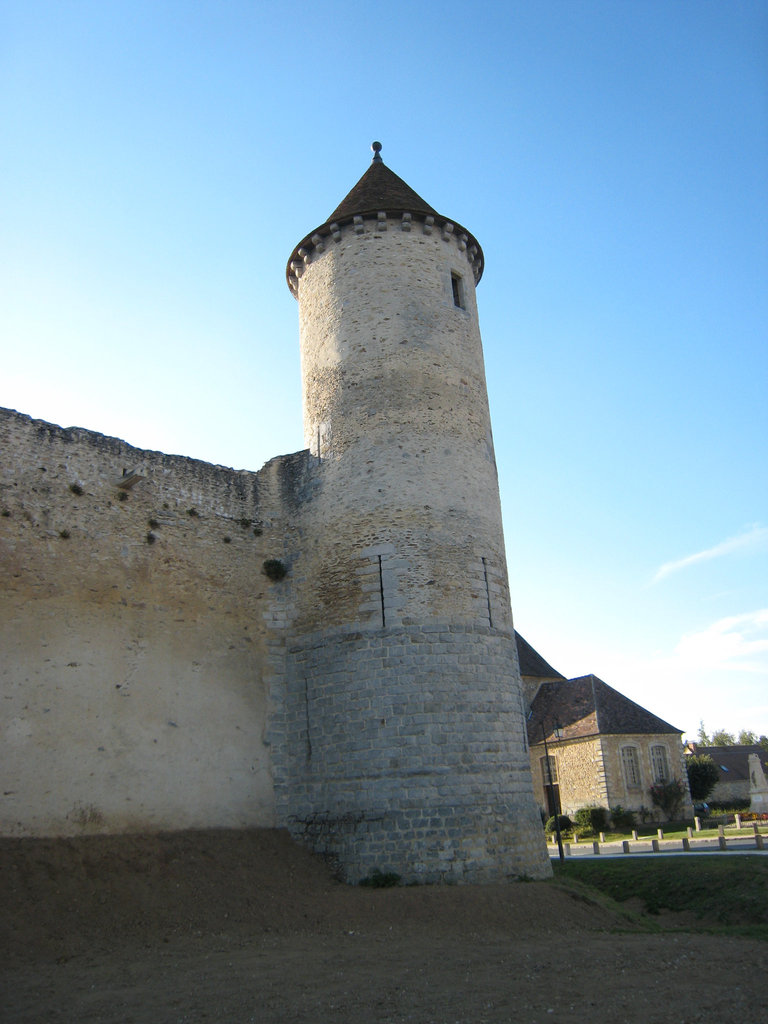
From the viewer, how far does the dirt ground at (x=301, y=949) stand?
20.4 ft

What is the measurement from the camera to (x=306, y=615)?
1322 centimetres

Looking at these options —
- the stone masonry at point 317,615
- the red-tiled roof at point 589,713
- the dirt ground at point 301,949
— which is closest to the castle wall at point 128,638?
the stone masonry at point 317,615

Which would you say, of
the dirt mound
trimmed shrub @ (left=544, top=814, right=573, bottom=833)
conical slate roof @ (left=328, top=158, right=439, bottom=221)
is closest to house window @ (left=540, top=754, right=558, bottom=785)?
trimmed shrub @ (left=544, top=814, right=573, bottom=833)

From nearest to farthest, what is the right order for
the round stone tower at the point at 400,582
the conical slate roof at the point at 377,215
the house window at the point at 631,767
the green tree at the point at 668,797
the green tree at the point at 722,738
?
Answer: the round stone tower at the point at 400,582 < the conical slate roof at the point at 377,215 < the house window at the point at 631,767 < the green tree at the point at 668,797 < the green tree at the point at 722,738

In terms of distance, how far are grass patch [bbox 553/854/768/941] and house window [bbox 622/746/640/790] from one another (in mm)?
12684

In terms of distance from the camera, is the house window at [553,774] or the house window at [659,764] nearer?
the house window at [659,764]

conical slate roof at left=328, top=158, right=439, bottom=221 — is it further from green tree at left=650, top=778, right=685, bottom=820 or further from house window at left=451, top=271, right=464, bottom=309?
green tree at left=650, top=778, right=685, bottom=820

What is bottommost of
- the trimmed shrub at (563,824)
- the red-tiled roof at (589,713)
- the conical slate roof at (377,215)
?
the trimmed shrub at (563,824)

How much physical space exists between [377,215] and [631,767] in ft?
69.5

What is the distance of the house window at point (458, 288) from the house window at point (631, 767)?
1883 cm

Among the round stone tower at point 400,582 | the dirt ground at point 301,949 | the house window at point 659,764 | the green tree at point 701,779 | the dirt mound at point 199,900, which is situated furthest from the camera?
the green tree at point 701,779

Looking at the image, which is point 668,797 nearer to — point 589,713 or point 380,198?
point 589,713

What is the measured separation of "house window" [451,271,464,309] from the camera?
14.9m

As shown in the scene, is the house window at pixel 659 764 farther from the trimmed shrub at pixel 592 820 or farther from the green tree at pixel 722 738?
the green tree at pixel 722 738
